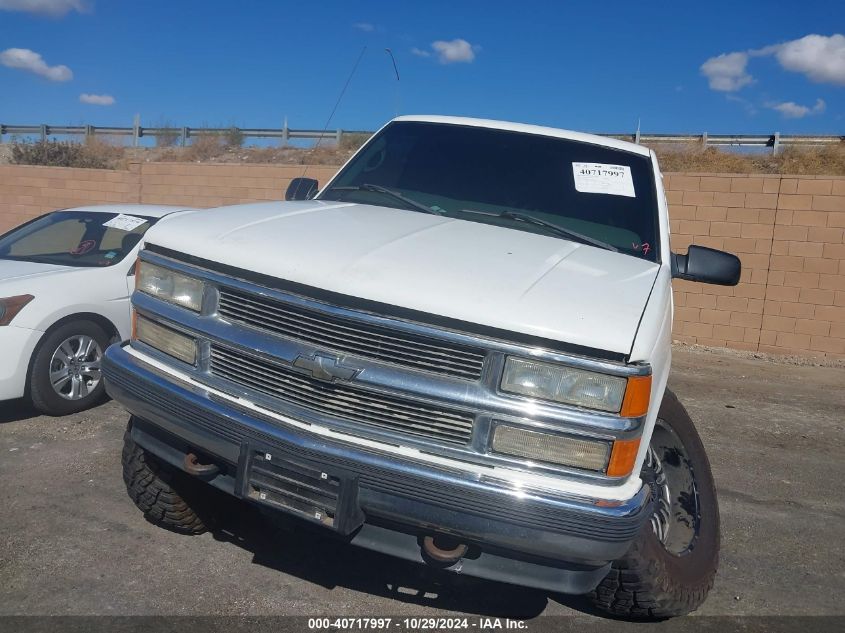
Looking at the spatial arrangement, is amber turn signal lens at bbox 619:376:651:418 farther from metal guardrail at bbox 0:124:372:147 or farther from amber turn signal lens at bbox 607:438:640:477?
metal guardrail at bbox 0:124:372:147

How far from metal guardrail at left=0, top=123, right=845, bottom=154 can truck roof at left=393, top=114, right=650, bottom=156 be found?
47.3 feet

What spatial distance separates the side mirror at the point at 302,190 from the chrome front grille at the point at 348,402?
163 cm

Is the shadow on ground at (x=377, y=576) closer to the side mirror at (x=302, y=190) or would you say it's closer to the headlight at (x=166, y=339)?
the headlight at (x=166, y=339)

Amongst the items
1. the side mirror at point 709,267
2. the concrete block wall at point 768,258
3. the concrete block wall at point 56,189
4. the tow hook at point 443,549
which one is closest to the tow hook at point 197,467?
the tow hook at point 443,549

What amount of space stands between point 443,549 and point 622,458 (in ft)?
2.11

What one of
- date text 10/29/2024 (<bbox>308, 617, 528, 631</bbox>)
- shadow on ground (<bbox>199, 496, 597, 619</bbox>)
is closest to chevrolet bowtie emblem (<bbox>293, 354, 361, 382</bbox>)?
shadow on ground (<bbox>199, 496, 597, 619</bbox>)

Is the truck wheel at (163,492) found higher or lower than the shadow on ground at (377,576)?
higher

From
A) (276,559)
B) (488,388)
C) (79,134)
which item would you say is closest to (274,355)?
(488,388)

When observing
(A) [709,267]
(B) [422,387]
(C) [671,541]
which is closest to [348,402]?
(B) [422,387]

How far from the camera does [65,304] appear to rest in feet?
16.6

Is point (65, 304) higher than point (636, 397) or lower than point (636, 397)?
lower

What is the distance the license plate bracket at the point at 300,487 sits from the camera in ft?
7.77

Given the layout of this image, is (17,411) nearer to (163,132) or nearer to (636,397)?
(636,397)

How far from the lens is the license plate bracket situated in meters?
2.37
